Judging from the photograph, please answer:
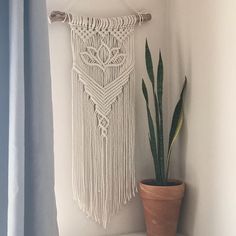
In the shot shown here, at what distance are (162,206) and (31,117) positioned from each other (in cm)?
70

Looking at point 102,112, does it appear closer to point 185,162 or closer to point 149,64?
point 149,64

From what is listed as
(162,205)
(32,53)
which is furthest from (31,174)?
(162,205)

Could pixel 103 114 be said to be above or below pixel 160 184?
above

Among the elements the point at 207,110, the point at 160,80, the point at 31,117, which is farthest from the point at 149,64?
the point at 31,117

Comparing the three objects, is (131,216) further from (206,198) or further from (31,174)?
(31,174)

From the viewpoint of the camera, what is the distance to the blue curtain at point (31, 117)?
154 centimetres

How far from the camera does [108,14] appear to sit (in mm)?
1959

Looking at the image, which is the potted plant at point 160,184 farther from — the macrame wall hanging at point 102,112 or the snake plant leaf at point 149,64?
the macrame wall hanging at point 102,112

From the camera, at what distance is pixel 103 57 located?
191 centimetres

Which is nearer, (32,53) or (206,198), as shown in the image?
(32,53)

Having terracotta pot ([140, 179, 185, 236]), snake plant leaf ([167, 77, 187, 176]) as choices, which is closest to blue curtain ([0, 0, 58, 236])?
terracotta pot ([140, 179, 185, 236])

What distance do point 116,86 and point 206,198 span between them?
0.67m

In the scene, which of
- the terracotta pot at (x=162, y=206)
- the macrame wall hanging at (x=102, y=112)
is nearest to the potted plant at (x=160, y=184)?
the terracotta pot at (x=162, y=206)

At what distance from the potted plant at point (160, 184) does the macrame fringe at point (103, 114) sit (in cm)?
11
